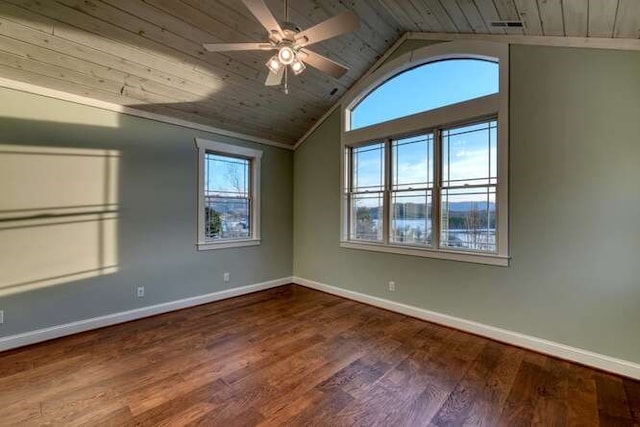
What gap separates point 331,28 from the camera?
1957 millimetres

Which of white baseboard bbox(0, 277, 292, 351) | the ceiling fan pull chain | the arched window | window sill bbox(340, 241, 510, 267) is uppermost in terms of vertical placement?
the ceiling fan pull chain

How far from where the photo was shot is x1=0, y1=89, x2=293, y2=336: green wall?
2.99 m

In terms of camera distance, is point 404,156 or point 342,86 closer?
point 404,156

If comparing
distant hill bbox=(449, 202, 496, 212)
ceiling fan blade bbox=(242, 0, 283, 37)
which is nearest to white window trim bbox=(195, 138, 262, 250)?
ceiling fan blade bbox=(242, 0, 283, 37)

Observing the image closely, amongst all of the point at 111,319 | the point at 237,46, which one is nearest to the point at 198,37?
the point at 237,46

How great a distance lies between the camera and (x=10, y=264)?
114 inches

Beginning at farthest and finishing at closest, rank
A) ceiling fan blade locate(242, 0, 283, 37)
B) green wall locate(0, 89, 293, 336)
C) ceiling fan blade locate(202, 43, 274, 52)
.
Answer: green wall locate(0, 89, 293, 336) < ceiling fan blade locate(202, 43, 274, 52) < ceiling fan blade locate(242, 0, 283, 37)

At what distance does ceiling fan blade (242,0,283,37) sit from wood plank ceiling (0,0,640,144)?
110 cm

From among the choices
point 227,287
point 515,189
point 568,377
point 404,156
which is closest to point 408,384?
point 568,377

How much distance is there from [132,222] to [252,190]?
180cm

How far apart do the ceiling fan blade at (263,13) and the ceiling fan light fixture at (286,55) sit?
0.30 feet

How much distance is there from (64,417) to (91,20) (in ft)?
9.98

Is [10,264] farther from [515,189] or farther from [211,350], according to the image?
[515,189]

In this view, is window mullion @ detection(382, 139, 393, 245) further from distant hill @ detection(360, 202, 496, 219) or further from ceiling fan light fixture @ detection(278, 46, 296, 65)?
ceiling fan light fixture @ detection(278, 46, 296, 65)
